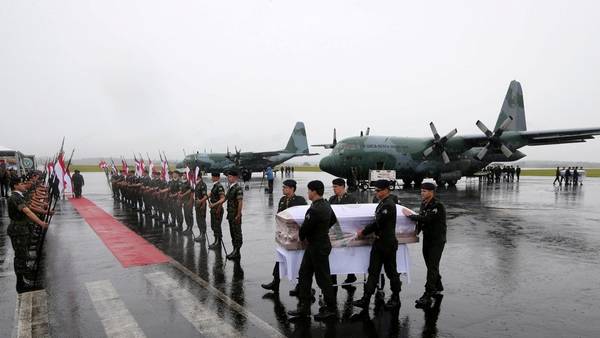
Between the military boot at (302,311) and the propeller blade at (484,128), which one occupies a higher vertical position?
the propeller blade at (484,128)

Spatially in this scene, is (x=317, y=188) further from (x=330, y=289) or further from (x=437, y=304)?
(x=437, y=304)

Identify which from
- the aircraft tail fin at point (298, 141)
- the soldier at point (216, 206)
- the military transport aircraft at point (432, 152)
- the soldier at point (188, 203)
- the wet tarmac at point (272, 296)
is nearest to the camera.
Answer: the wet tarmac at point (272, 296)

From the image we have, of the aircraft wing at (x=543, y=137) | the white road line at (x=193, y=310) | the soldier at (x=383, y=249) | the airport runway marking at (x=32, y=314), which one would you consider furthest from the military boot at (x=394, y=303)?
the aircraft wing at (x=543, y=137)

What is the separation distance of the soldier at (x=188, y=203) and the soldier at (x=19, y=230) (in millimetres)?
5136

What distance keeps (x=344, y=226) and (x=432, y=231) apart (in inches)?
51.1

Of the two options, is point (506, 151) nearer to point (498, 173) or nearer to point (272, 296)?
point (498, 173)

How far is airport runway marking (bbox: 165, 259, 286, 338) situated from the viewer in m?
4.69

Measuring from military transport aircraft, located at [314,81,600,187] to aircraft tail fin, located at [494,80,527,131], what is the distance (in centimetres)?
395

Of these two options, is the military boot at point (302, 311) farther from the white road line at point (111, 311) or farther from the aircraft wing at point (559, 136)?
the aircraft wing at point (559, 136)

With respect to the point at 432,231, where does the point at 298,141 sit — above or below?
above

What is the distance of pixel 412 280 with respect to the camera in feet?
22.4

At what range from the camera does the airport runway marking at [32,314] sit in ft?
15.4

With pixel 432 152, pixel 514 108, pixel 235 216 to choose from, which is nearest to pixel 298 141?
pixel 514 108

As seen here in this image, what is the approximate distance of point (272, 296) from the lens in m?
6.00
